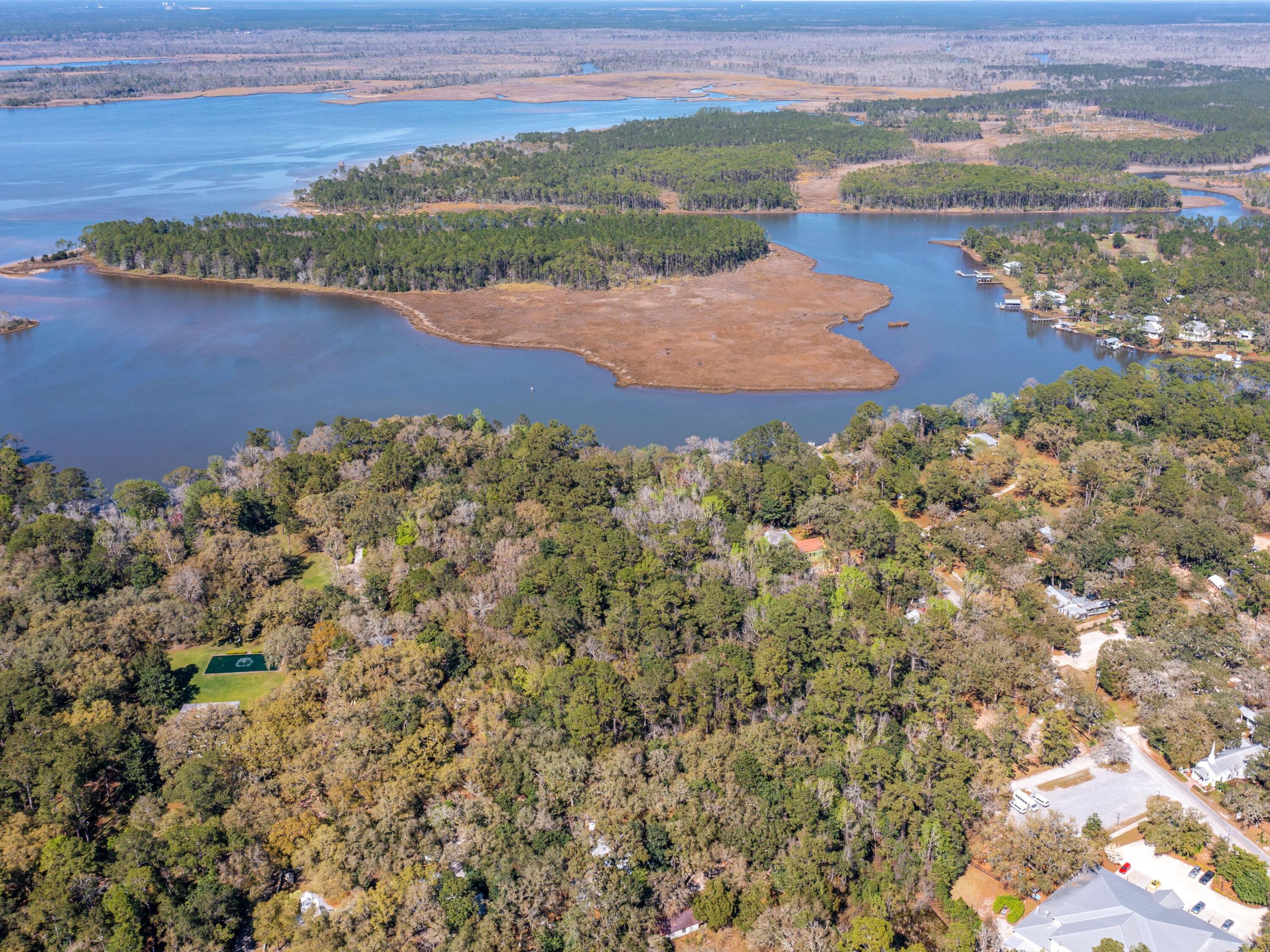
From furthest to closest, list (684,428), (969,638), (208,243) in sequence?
(208,243)
(684,428)
(969,638)

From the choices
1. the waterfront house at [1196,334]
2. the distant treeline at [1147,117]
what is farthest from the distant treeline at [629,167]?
the waterfront house at [1196,334]

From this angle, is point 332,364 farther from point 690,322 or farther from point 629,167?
point 629,167

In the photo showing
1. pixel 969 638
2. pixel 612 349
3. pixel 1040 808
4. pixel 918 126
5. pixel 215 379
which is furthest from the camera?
pixel 918 126

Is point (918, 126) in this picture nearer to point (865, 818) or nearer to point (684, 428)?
point (684, 428)

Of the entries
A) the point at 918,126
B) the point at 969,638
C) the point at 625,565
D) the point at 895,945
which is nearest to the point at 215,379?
the point at 625,565

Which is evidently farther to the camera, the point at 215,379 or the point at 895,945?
the point at 215,379

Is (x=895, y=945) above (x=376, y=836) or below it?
below
